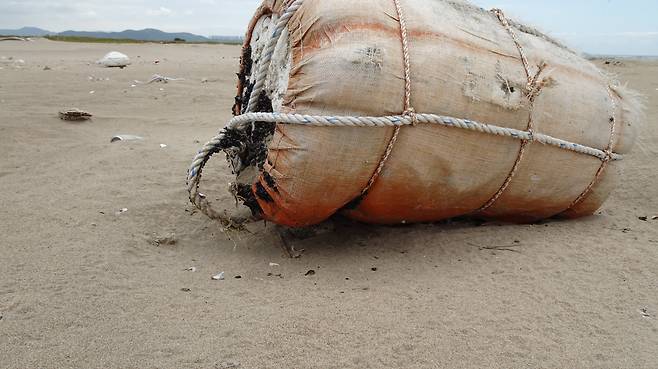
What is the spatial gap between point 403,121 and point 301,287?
0.79 metres

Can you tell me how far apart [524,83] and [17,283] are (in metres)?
2.32

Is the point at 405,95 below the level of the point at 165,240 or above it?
above

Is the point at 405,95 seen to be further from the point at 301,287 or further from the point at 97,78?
the point at 97,78

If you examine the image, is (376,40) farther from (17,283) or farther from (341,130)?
(17,283)

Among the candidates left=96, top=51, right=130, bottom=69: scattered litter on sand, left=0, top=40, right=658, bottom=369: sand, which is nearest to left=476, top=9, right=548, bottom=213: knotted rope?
left=0, top=40, right=658, bottom=369: sand

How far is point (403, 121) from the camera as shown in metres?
2.34

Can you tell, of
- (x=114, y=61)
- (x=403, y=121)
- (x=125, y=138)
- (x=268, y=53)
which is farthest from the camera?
(x=114, y=61)

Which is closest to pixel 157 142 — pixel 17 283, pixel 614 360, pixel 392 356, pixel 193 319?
pixel 17 283

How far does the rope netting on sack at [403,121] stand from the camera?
229 cm

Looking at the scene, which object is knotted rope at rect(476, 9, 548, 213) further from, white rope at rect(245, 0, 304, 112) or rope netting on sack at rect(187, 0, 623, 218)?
white rope at rect(245, 0, 304, 112)

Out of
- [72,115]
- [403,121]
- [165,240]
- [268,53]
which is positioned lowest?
[165,240]

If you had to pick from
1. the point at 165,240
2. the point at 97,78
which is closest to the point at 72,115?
the point at 165,240

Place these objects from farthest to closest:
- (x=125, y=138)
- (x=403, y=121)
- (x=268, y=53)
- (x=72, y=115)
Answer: (x=72, y=115), (x=125, y=138), (x=268, y=53), (x=403, y=121)

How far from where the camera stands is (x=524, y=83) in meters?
2.67
